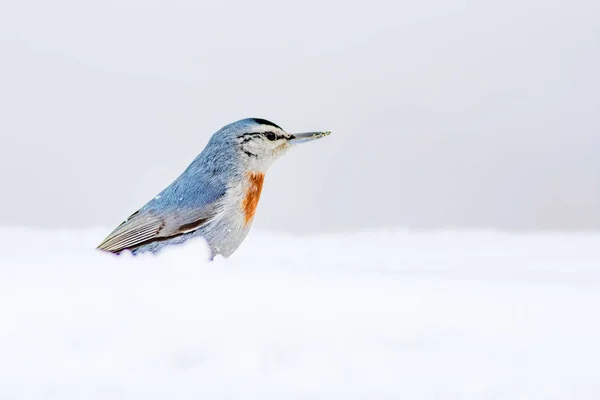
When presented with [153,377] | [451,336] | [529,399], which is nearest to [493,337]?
[451,336]

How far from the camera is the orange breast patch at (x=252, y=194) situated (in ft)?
9.09

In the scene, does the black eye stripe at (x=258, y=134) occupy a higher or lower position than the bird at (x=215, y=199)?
higher

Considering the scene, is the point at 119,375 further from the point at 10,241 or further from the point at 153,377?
the point at 10,241

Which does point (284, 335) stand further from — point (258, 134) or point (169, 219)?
point (258, 134)

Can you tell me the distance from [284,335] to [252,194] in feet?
4.20

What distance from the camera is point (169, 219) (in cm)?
269

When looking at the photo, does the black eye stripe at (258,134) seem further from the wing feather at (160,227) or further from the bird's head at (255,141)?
the wing feather at (160,227)

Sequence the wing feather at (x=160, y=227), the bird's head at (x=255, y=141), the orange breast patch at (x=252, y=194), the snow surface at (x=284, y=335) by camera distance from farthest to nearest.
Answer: the bird's head at (x=255, y=141)
the orange breast patch at (x=252, y=194)
the wing feather at (x=160, y=227)
the snow surface at (x=284, y=335)

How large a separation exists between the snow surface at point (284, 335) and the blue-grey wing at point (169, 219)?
0.47 m

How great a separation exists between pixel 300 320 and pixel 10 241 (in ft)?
5.30

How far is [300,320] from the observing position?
65.4 inches

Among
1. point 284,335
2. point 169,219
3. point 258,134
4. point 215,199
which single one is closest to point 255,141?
point 258,134

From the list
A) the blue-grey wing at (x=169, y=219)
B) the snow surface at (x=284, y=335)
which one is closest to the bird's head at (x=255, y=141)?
the blue-grey wing at (x=169, y=219)

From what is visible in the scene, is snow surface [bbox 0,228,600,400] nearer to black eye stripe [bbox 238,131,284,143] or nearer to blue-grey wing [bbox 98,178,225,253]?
blue-grey wing [bbox 98,178,225,253]
